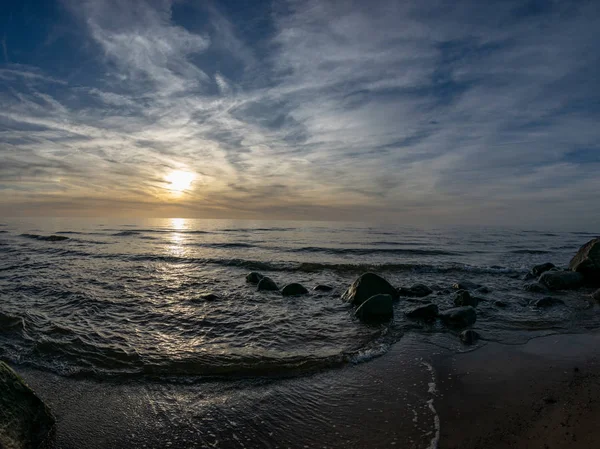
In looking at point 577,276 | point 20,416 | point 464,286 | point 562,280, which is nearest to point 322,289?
point 464,286

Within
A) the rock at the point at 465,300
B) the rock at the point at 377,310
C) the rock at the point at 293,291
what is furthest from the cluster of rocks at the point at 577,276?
the rock at the point at 293,291

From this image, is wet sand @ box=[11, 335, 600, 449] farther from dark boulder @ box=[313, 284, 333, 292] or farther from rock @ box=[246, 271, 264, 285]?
rock @ box=[246, 271, 264, 285]

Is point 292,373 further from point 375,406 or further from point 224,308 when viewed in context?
point 224,308

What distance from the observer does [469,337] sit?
25.5 feet

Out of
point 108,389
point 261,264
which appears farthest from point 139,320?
point 261,264

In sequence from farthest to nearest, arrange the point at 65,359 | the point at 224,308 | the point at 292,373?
the point at 224,308, the point at 65,359, the point at 292,373

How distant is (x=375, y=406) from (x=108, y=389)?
177 inches

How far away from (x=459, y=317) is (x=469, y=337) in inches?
59.6

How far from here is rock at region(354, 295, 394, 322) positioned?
377 inches

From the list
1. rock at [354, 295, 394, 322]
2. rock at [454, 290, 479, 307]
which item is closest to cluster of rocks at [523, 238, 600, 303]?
rock at [454, 290, 479, 307]

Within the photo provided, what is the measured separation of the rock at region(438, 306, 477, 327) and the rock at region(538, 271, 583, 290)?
296 inches

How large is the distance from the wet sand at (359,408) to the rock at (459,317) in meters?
2.55

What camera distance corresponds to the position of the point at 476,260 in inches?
977

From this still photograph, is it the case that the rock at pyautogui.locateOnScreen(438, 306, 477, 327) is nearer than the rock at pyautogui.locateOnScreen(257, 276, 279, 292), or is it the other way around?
the rock at pyautogui.locateOnScreen(438, 306, 477, 327)
